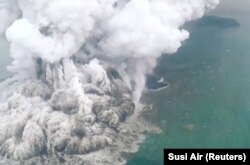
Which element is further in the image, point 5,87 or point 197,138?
point 5,87

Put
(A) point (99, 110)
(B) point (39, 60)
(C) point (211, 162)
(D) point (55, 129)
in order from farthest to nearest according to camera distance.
→ (B) point (39, 60)
(A) point (99, 110)
(D) point (55, 129)
(C) point (211, 162)

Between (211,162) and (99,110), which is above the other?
(99,110)

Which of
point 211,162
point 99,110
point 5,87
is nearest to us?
point 211,162

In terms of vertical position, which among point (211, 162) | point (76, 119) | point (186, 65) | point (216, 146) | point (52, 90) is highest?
point (186, 65)

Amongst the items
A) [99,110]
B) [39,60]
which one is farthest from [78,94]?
[39,60]

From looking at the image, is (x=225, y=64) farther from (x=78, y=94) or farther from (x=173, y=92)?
(x=78, y=94)
